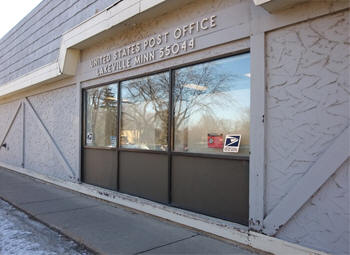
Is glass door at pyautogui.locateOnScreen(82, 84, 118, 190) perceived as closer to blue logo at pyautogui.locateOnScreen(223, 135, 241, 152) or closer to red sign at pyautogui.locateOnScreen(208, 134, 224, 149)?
red sign at pyautogui.locateOnScreen(208, 134, 224, 149)

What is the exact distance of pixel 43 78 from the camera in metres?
8.67

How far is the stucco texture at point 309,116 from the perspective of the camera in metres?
3.13

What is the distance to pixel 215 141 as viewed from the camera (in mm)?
4574

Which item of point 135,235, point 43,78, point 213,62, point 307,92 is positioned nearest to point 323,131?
point 307,92

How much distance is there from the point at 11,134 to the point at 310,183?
486 inches

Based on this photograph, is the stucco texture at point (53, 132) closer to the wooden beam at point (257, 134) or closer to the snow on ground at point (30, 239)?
the snow on ground at point (30, 239)

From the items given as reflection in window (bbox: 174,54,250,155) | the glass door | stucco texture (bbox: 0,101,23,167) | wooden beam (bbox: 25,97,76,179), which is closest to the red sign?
reflection in window (bbox: 174,54,250,155)

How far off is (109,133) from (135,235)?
3.07 m

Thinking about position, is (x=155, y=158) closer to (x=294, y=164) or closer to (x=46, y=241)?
(x=46, y=241)

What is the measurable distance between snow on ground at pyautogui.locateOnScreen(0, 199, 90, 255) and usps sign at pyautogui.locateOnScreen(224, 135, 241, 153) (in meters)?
2.41

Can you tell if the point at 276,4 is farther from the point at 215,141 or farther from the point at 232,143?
the point at 215,141

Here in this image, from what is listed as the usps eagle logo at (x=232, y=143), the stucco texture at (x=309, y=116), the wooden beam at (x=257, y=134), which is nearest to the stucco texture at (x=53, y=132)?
the usps eagle logo at (x=232, y=143)

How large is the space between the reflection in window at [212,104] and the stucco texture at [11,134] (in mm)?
8564

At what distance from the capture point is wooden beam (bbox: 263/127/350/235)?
3086 millimetres
